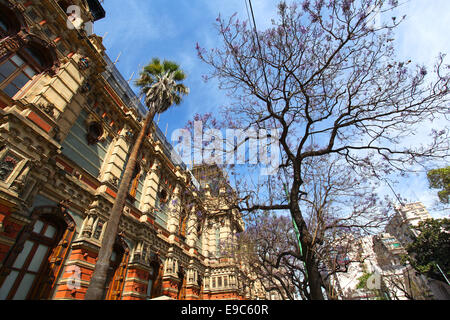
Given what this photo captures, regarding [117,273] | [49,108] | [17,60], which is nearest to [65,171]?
[49,108]

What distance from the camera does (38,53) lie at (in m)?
9.04

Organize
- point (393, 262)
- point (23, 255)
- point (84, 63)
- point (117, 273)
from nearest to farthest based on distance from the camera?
point (23, 255)
point (84, 63)
point (117, 273)
point (393, 262)

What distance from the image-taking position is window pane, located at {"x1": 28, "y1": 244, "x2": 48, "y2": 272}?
7.57 metres

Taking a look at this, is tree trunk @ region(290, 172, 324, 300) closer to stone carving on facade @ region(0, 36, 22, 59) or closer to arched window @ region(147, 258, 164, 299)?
arched window @ region(147, 258, 164, 299)

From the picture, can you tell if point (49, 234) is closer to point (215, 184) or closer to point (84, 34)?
point (215, 184)

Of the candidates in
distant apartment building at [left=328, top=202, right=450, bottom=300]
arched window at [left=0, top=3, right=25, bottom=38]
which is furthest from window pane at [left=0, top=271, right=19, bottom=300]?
Result: distant apartment building at [left=328, top=202, right=450, bottom=300]

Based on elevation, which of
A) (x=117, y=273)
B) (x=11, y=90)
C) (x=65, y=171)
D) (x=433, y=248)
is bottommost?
(x=117, y=273)

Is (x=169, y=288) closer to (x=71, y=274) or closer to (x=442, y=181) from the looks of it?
(x=71, y=274)

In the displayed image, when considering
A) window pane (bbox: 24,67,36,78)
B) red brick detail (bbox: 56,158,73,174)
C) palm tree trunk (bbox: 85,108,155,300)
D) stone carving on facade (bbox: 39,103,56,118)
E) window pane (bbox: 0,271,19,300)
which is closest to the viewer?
palm tree trunk (bbox: 85,108,155,300)

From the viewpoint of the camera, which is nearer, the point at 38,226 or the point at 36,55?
the point at 38,226

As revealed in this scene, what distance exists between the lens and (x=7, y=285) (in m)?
6.77

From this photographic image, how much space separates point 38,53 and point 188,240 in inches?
605

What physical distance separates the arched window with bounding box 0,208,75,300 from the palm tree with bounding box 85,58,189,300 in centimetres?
272

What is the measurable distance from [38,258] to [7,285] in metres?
1.09
